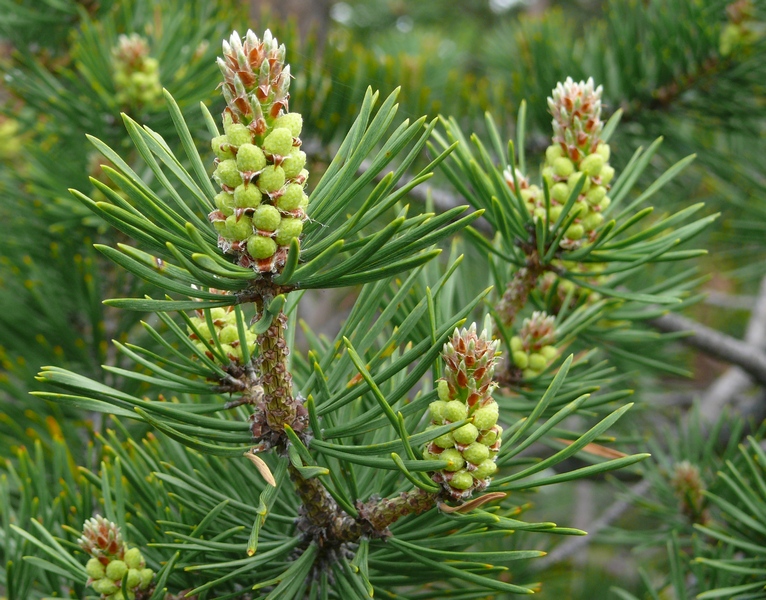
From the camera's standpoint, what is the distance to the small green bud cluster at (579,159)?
583 millimetres

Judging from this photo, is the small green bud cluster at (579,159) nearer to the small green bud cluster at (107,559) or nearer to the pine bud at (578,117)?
the pine bud at (578,117)

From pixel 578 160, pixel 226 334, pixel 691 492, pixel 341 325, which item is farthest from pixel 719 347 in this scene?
pixel 226 334

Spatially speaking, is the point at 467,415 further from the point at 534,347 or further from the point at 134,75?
the point at 134,75

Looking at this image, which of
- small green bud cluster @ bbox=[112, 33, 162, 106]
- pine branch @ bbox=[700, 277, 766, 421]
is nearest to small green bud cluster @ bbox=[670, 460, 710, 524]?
pine branch @ bbox=[700, 277, 766, 421]

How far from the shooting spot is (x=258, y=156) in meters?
0.39

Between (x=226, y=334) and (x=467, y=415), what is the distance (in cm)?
19

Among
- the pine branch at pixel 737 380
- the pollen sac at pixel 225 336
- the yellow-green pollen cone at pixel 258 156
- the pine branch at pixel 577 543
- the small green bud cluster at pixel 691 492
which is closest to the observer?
the yellow-green pollen cone at pixel 258 156

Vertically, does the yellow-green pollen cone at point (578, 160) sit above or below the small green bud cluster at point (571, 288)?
above

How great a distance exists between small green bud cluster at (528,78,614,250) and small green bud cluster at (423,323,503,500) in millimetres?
202

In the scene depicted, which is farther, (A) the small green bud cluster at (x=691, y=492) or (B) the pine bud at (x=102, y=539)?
(A) the small green bud cluster at (x=691, y=492)

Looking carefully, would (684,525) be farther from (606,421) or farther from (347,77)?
(347,77)

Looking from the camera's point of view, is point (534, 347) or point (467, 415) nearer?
point (467, 415)

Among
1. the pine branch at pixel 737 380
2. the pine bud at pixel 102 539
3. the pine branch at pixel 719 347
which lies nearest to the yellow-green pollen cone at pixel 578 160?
the pine bud at pixel 102 539

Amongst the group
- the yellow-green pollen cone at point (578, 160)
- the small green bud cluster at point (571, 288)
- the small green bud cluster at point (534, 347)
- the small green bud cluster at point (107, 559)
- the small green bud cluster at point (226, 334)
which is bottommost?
the small green bud cluster at point (107, 559)
